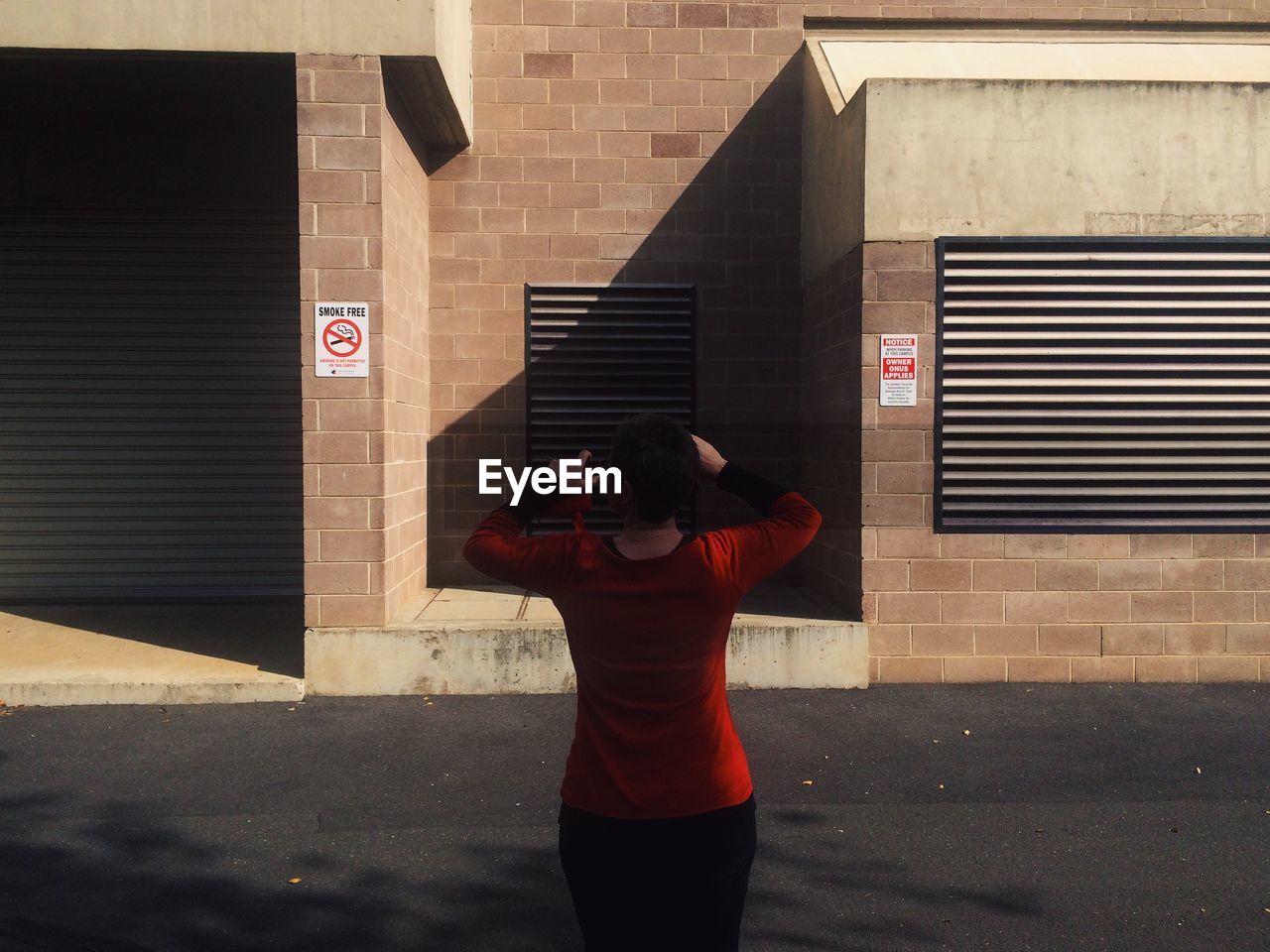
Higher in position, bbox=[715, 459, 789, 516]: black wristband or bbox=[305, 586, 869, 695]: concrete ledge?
bbox=[715, 459, 789, 516]: black wristband

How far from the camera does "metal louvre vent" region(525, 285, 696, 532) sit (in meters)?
9.06

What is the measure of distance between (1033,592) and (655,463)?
583 cm

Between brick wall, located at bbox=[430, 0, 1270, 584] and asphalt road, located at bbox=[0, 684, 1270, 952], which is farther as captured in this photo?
brick wall, located at bbox=[430, 0, 1270, 584]

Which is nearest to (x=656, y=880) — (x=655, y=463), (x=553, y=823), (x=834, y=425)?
(x=655, y=463)

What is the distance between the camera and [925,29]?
9.20m

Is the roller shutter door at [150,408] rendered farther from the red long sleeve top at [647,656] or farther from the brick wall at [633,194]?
the red long sleeve top at [647,656]

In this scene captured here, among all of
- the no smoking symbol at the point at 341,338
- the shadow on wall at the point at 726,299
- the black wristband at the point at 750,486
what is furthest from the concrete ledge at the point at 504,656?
the black wristband at the point at 750,486

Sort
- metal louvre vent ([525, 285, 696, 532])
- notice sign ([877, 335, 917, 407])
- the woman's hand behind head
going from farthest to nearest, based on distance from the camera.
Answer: metal louvre vent ([525, 285, 696, 532])
notice sign ([877, 335, 917, 407])
the woman's hand behind head

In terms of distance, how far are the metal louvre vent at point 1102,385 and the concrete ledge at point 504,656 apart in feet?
4.12

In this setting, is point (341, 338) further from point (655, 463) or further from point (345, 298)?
point (655, 463)

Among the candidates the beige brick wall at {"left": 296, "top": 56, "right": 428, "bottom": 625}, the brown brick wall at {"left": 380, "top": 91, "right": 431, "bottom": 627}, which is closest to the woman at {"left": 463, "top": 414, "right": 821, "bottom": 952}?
the beige brick wall at {"left": 296, "top": 56, "right": 428, "bottom": 625}

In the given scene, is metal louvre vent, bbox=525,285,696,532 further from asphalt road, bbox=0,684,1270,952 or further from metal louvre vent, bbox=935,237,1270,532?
asphalt road, bbox=0,684,1270,952

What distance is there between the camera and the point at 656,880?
2150mm

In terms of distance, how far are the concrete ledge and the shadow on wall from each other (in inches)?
78.9
